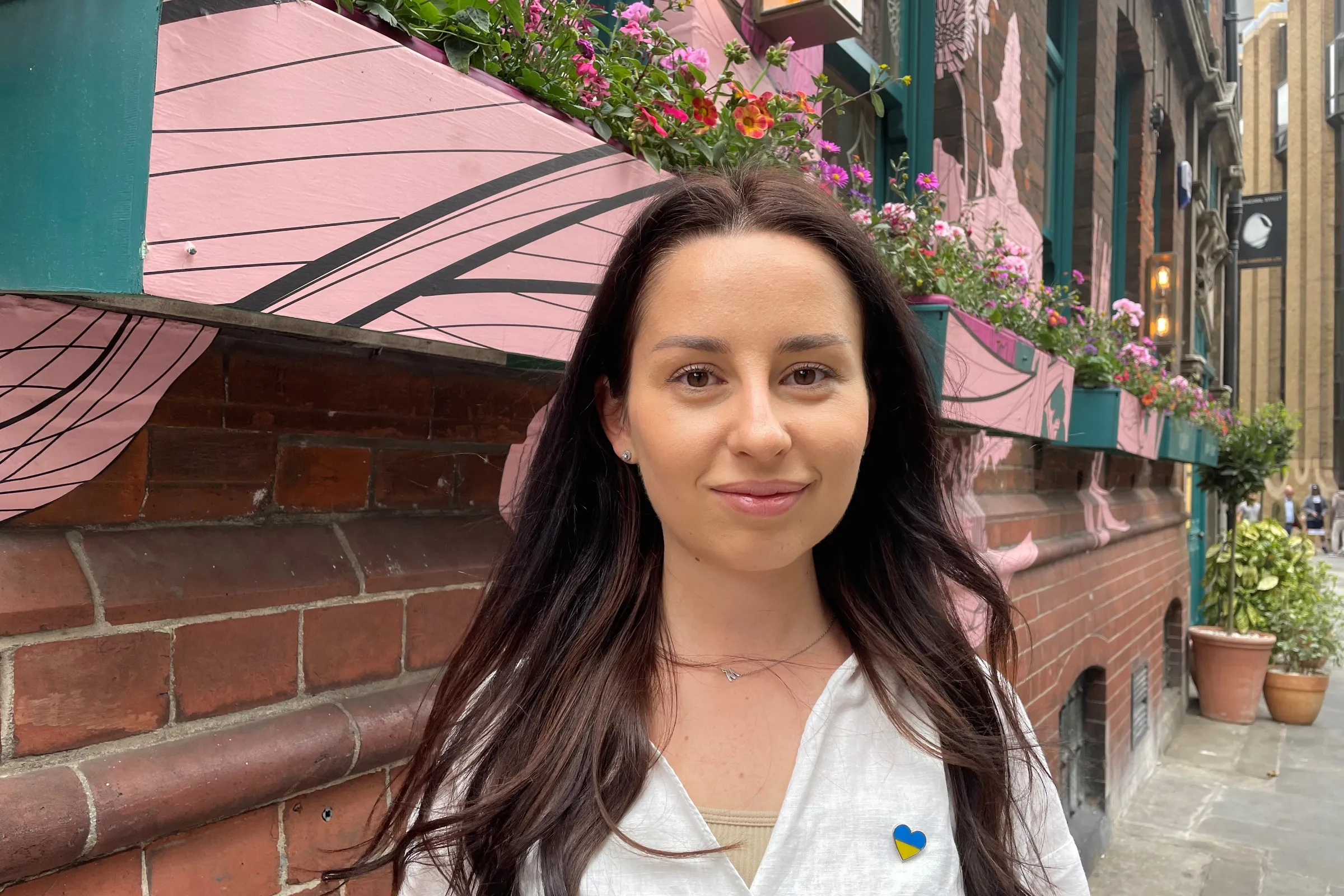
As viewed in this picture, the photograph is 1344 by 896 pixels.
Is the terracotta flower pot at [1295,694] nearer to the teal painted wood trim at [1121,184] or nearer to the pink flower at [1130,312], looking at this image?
the teal painted wood trim at [1121,184]

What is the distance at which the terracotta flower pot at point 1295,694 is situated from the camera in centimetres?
688

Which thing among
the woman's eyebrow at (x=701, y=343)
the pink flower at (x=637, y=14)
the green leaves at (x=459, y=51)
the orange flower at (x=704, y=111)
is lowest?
the woman's eyebrow at (x=701, y=343)

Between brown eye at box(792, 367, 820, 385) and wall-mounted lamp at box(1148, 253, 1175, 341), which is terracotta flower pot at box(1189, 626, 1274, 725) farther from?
brown eye at box(792, 367, 820, 385)

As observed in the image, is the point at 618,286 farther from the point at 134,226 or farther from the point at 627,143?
the point at 134,226

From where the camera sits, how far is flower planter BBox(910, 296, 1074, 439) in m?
2.26

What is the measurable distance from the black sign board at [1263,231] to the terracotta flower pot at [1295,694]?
8.72 meters

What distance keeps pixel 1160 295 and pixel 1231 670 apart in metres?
2.97

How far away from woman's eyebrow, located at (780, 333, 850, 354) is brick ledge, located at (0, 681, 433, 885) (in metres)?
0.82

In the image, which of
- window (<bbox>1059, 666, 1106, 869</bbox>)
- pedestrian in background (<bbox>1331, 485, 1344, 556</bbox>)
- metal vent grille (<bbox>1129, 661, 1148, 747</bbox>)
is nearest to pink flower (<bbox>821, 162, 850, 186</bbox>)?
window (<bbox>1059, 666, 1106, 869</bbox>)

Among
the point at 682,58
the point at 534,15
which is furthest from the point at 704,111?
the point at 534,15

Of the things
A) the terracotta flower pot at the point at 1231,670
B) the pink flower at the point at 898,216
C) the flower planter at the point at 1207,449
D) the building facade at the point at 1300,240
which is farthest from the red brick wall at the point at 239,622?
the building facade at the point at 1300,240

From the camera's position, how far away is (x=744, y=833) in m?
1.12

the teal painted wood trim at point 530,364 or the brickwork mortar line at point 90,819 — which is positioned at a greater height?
the teal painted wood trim at point 530,364

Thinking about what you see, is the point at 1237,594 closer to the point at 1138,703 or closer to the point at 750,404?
the point at 1138,703
